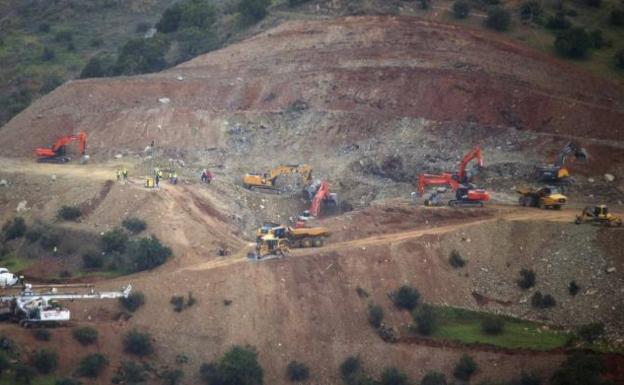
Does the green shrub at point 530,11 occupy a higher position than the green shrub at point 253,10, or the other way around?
the green shrub at point 530,11

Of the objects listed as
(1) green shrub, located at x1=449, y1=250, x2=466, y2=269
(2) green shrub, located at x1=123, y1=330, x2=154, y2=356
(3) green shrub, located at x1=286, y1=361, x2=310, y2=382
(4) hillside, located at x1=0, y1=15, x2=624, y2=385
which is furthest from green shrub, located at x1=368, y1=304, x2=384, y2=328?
(2) green shrub, located at x1=123, y1=330, x2=154, y2=356

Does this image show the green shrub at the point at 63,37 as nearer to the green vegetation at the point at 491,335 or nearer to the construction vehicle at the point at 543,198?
the construction vehicle at the point at 543,198

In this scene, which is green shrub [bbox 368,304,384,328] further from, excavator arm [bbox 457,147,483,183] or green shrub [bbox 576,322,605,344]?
excavator arm [bbox 457,147,483,183]

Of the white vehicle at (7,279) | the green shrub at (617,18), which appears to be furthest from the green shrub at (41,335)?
the green shrub at (617,18)

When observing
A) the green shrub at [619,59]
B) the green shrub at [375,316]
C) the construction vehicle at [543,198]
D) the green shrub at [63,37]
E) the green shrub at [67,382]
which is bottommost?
the green shrub at [63,37]

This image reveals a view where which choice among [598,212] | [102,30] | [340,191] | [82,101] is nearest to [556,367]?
[598,212]

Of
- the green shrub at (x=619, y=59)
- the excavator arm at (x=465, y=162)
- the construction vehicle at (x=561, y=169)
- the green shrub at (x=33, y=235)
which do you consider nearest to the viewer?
the green shrub at (x=33, y=235)
